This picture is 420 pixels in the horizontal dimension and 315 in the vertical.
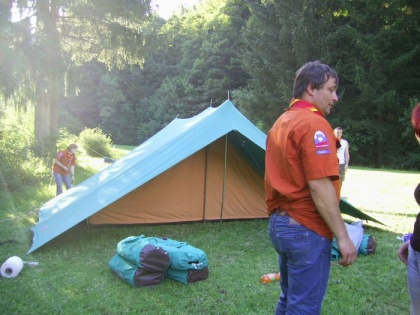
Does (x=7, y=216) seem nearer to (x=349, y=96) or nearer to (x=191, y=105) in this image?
(x=349, y=96)

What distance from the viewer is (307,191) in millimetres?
1620

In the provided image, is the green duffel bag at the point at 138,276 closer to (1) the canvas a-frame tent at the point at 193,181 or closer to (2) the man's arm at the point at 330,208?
(1) the canvas a-frame tent at the point at 193,181

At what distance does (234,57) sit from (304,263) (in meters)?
26.0

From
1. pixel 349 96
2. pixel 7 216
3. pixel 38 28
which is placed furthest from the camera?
pixel 349 96

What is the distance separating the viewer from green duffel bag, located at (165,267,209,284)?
3.33 metres

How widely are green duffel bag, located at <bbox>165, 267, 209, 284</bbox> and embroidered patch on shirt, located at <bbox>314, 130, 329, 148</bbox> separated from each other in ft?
7.02

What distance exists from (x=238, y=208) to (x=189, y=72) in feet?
84.8

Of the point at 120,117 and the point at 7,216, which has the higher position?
the point at 7,216

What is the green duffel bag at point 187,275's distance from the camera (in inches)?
131

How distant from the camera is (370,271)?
3.64 m

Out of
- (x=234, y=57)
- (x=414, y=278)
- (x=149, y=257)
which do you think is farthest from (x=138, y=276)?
(x=234, y=57)

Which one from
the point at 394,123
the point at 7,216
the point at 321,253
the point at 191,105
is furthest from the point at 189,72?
the point at 321,253

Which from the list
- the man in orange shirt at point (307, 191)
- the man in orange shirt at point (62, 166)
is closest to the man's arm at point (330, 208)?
the man in orange shirt at point (307, 191)

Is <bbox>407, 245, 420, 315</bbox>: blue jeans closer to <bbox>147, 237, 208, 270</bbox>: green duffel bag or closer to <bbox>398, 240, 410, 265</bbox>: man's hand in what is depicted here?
<bbox>398, 240, 410, 265</bbox>: man's hand
